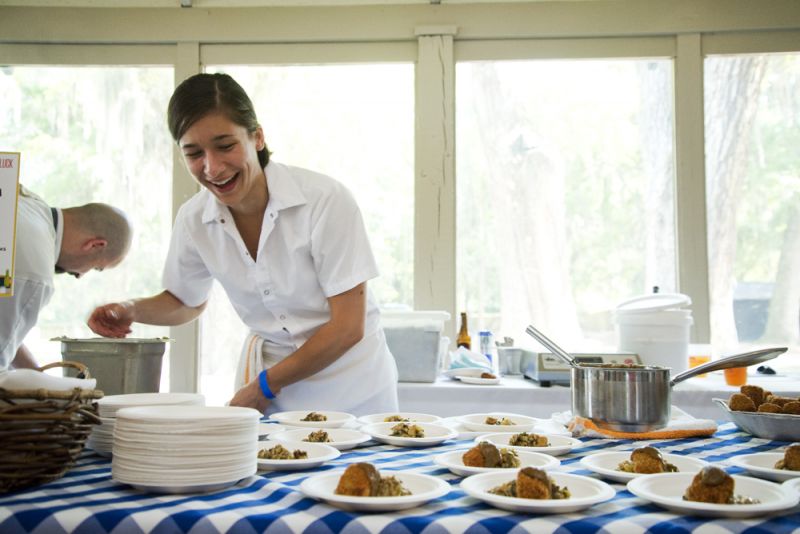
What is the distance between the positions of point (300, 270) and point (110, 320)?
2.09 feet

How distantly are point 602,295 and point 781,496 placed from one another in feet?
8.90

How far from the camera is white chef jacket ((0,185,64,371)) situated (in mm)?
1578

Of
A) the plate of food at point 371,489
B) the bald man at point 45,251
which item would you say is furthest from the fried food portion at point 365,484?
the bald man at point 45,251

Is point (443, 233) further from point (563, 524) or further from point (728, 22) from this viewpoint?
point (563, 524)

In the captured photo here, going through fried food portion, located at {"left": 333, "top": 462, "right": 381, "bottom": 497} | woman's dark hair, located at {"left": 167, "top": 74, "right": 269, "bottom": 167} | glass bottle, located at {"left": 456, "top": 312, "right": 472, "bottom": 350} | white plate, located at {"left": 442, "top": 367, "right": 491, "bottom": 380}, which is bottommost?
white plate, located at {"left": 442, "top": 367, "right": 491, "bottom": 380}

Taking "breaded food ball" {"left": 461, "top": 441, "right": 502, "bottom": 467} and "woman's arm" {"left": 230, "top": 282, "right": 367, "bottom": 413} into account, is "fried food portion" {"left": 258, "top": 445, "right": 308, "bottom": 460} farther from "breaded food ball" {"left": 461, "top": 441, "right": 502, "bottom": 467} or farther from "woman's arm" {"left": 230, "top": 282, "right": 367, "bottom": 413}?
"woman's arm" {"left": 230, "top": 282, "right": 367, "bottom": 413}

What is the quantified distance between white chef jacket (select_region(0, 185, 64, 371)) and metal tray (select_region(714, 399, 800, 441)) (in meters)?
1.65

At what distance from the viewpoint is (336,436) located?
4.38 feet

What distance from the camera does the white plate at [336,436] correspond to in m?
1.27

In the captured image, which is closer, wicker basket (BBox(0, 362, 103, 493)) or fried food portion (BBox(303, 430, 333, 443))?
wicker basket (BBox(0, 362, 103, 493))

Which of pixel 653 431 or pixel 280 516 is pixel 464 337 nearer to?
pixel 653 431

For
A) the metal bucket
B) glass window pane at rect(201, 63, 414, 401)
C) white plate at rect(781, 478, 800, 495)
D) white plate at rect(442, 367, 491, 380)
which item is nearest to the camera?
white plate at rect(781, 478, 800, 495)

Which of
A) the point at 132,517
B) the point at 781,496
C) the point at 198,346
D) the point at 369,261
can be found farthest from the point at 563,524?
the point at 198,346

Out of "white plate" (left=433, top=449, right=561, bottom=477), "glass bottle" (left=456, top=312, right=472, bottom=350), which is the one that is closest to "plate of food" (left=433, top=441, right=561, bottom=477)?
"white plate" (left=433, top=449, right=561, bottom=477)
